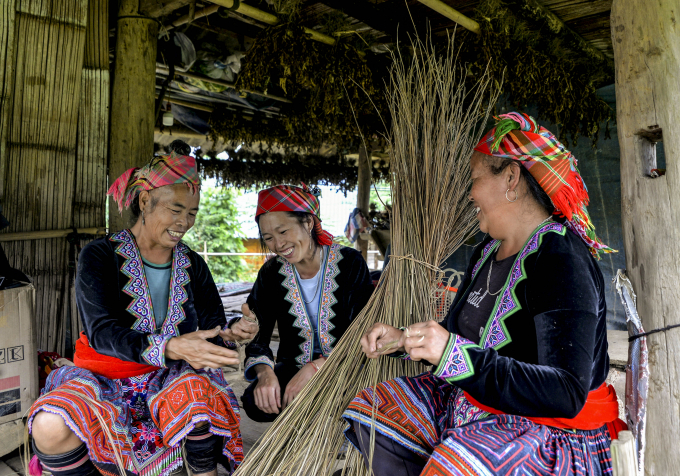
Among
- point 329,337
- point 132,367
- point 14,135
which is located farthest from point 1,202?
point 329,337

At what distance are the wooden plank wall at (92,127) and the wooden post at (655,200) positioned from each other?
2355mm

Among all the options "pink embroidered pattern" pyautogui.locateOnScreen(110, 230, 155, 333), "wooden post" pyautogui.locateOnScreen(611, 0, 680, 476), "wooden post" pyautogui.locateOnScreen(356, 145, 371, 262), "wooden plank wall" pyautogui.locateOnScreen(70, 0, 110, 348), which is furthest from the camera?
"wooden post" pyautogui.locateOnScreen(356, 145, 371, 262)

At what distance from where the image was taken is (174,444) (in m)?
1.68

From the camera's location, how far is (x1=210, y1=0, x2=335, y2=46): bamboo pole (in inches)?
97.2

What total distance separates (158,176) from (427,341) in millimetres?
1251

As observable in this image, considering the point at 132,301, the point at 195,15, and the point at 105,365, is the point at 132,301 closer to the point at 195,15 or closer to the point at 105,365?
the point at 105,365

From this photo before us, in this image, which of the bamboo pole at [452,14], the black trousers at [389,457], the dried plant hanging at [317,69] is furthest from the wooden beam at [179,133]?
the black trousers at [389,457]

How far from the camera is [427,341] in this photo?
120 centimetres

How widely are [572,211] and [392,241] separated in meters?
0.67

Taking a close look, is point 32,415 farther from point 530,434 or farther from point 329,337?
point 530,434

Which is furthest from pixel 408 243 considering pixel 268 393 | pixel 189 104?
pixel 189 104

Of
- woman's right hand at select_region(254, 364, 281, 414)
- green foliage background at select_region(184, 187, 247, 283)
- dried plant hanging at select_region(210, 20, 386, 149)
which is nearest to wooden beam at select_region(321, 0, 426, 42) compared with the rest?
dried plant hanging at select_region(210, 20, 386, 149)

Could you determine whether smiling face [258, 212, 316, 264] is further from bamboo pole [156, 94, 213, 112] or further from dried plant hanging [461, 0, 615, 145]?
bamboo pole [156, 94, 213, 112]

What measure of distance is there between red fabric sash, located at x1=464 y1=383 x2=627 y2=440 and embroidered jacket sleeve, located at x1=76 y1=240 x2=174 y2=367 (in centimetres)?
104
